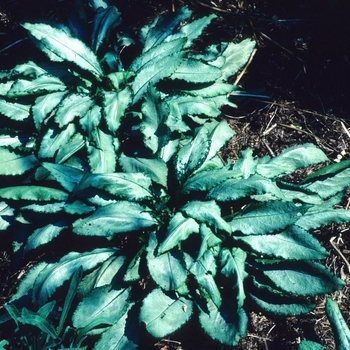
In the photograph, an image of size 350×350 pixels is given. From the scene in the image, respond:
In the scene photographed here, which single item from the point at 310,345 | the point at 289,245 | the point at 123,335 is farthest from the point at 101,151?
the point at 310,345

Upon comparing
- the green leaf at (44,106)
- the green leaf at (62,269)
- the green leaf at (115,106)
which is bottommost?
the green leaf at (62,269)

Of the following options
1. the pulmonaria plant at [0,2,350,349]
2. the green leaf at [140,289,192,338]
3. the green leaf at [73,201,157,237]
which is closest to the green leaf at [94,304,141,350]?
the pulmonaria plant at [0,2,350,349]

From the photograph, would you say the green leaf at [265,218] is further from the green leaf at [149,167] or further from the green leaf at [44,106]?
the green leaf at [44,106]

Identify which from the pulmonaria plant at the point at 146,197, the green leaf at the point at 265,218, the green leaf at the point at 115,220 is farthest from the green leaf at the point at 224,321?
the green leaf at the point at 115,220

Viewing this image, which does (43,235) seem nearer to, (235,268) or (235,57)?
(235,268)

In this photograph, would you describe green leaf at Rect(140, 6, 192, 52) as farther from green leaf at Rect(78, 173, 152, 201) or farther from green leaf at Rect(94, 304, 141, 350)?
green leaf at Rect(94, 304, 141, 350)

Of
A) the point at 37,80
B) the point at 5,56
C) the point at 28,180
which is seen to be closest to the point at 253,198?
the point at 28,180
